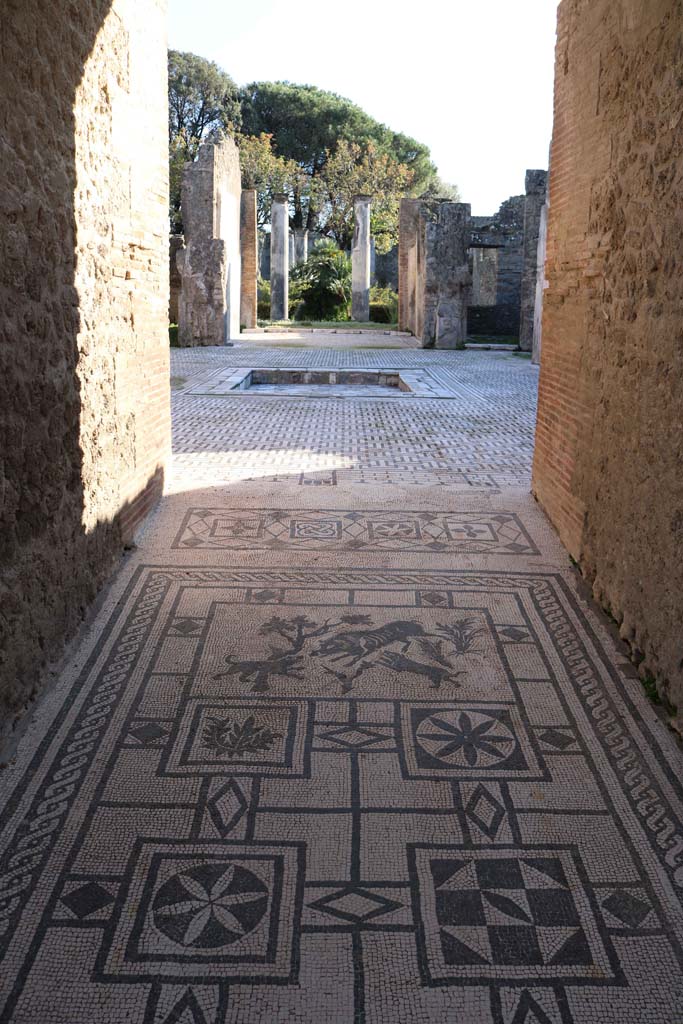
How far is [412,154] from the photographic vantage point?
35.0 meters

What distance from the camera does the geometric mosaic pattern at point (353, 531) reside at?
4152 mm

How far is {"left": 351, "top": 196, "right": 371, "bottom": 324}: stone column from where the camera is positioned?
21.8 metres

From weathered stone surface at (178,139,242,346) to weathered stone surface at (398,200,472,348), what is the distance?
3.47 m

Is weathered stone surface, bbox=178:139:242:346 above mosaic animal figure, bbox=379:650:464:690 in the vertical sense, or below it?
above

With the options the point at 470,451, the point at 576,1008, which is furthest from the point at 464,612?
the point at 470,451

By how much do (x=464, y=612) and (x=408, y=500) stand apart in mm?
1476

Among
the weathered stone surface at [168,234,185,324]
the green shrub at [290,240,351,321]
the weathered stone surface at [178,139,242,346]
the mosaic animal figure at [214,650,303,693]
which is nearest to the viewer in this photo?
the mosaic animal figure at [214,650,303,693]

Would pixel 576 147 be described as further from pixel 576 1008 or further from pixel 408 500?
pixel 576 1008

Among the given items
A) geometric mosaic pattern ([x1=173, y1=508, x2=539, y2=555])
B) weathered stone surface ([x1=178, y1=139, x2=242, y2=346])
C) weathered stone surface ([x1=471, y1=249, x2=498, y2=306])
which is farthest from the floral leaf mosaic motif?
weathered stone surface ([x1=471, y1=249, x2=498, y2=306])

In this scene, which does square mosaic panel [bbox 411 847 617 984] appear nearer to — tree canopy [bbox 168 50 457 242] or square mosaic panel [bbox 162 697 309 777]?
square mosaic panel [bbox 162 697 309 777]

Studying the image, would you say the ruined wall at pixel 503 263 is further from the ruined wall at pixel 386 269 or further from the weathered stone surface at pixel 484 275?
the ruined wall at pixel 386 269

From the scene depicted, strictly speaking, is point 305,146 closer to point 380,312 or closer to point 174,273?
point 380,312

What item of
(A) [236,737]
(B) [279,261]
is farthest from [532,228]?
(A) [236,737]

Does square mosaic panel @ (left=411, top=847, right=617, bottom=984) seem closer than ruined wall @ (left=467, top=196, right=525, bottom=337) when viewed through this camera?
Yes
